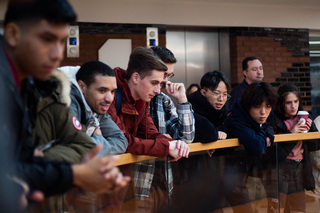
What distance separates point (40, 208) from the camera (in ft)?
5.05

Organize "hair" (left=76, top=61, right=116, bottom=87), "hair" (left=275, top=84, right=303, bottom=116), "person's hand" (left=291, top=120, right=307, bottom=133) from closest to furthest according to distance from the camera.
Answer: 1. "hair" (left=76, top=61, right=116, bottom=87)
2. "person's hand" (left=291, top=120, right=307, bottom=133)
3. "hair" (left=275, top=84, right=303, bottom=116)

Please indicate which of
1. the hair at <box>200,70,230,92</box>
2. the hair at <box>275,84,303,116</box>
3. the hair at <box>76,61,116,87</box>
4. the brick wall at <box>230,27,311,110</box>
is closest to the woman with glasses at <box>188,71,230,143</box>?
the hair at <box>200,70,230,92</box>

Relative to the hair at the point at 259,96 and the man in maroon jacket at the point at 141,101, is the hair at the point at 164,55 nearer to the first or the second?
the man in maroon jacket at the point at 141,101

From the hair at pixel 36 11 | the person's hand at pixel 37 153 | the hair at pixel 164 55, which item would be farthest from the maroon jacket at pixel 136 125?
the hair at pixel 36 11

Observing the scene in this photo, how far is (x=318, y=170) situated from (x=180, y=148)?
1.86 meters

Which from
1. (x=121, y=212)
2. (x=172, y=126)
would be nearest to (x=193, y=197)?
(x=172, y=126)

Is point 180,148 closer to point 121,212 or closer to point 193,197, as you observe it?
point 193,197

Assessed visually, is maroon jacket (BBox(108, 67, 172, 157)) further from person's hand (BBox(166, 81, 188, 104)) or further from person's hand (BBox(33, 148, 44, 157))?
person's hand (BBox(33, 148, 44, 157))

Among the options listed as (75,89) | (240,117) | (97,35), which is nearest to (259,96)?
(240,117)

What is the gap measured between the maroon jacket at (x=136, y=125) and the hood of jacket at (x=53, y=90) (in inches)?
46.1

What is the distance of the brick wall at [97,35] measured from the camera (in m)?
7.27

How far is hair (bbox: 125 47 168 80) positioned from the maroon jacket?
0.31ft

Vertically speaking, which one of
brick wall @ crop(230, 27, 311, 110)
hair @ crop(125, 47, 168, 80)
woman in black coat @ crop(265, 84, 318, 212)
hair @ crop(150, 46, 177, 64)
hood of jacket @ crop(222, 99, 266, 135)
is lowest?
woman in black coat @ crop(265, 84, 318, 212)

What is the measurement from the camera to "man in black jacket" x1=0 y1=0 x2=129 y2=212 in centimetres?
126
